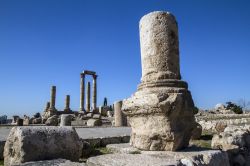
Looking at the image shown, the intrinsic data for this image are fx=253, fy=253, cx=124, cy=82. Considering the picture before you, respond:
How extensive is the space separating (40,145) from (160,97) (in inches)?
96.8

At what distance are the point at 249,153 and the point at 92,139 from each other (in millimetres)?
5083

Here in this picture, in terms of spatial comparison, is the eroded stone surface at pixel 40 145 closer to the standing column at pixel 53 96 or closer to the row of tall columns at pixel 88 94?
the standing column at pixel 53 96

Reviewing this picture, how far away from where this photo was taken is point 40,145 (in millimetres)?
4613

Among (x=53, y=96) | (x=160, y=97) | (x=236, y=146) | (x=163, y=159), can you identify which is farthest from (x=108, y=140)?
(x=53, y=96)

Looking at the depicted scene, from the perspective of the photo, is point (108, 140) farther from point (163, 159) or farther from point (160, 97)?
point (163, 159)

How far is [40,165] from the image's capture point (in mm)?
3822

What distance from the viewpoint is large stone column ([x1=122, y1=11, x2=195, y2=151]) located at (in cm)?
502

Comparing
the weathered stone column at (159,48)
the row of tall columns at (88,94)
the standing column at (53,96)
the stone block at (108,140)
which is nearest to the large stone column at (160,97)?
the weathered stone column at (159,48)

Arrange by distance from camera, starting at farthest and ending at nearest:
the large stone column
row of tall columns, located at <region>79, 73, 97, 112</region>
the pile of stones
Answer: row of tall columns, located at <region>79, 73, 97, 112</region>, the pile of stones, the large stone column

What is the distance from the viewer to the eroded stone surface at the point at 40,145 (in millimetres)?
4477

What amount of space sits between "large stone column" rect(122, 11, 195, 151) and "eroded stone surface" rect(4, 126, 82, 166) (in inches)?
53.2

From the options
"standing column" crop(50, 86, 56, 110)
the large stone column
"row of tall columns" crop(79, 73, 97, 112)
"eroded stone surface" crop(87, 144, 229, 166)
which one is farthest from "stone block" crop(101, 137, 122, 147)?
"row of tall columns" crop(79, 73, 97, 112)

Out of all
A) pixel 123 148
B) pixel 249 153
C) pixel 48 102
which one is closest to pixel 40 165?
pixel 123 148

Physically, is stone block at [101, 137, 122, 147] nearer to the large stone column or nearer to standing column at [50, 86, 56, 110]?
the large stone column
